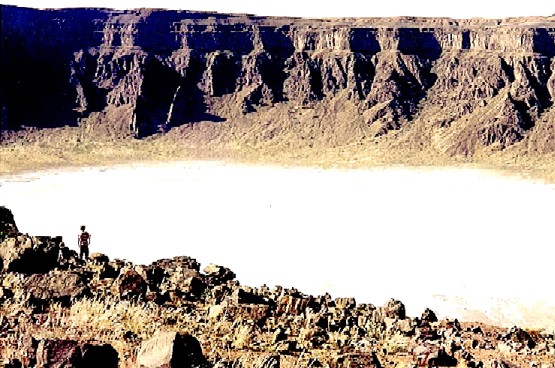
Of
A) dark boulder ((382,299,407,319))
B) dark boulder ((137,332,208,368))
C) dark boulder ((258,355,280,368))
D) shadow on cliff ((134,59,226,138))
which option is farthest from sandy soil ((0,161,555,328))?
dark boulder ((137,332,208,368))

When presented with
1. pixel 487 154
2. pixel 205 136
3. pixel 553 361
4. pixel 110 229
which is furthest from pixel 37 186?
pixel 553 361

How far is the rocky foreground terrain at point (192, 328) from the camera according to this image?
23.3 feet

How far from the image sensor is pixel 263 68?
90.2 m

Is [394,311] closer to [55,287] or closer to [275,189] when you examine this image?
[55,287]

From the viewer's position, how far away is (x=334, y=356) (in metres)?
7.80

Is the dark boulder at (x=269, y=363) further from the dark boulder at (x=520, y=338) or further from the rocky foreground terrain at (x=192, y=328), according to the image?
the dark boulder at (x=520, y=338)

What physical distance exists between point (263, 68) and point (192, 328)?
3270 inches

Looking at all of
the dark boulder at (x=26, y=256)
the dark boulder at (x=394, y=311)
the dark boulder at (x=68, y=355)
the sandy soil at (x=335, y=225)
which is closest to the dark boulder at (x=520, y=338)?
the dark boulder at (x=394, y=311)

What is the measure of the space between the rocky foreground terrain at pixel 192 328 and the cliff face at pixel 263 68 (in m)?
66.0

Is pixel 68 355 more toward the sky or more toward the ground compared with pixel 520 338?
more toward the sky

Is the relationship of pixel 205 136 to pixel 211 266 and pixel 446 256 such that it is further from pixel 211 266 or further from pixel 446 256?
pixel 211 266

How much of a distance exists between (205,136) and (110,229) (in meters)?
39.6

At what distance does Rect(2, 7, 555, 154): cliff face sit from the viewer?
8181 cm

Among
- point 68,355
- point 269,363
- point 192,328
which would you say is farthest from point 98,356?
point 192,328
